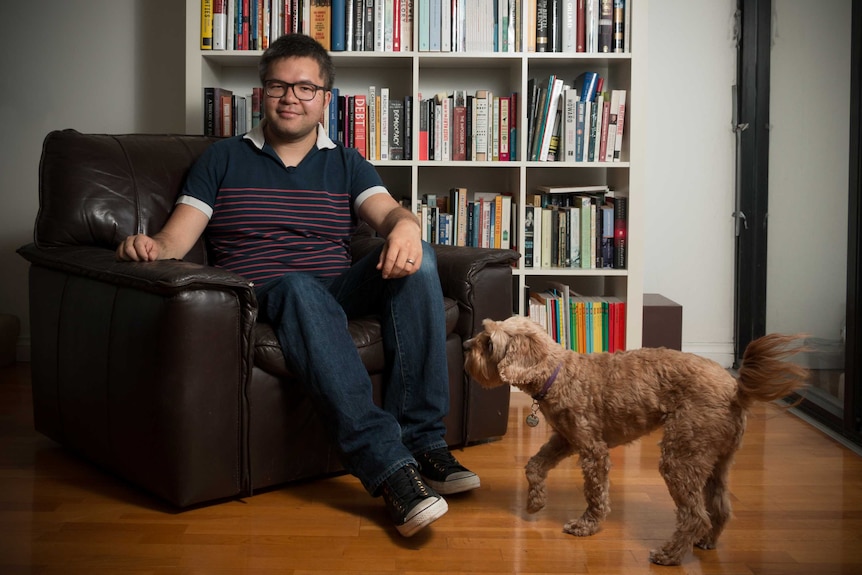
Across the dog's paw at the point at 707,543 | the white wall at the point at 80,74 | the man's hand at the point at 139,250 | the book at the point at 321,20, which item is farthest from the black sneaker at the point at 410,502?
the white wall at the point at 80,74

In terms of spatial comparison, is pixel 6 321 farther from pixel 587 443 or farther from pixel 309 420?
pixel 587 443

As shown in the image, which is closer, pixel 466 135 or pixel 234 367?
pixel 234 367

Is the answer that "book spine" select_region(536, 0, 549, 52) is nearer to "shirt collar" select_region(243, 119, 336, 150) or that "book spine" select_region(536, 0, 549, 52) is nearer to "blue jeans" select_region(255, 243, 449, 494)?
"shirt collar" select_region(243, 119, 336, 150)

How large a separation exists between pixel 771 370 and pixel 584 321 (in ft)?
5.91

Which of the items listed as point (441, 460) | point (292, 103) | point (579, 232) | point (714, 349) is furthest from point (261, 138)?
point (714, 349)

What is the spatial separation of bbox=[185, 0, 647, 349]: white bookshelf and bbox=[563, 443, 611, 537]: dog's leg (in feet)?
5.04

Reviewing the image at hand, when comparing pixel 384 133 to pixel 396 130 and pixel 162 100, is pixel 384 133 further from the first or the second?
pixel 162 100

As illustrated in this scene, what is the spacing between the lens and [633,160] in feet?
11.3

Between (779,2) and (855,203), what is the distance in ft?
3.70

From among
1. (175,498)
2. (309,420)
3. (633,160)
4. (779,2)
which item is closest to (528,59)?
(633,160)

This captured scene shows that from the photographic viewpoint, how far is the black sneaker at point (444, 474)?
2.22 metres

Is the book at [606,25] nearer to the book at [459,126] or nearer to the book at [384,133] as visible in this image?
the book at [459,126]

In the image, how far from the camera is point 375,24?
3.44 m

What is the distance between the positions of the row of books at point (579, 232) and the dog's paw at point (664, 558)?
5.88 ft
